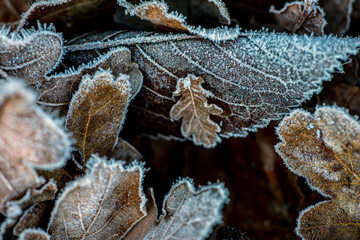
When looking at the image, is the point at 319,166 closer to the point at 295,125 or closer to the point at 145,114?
the point at 295,125

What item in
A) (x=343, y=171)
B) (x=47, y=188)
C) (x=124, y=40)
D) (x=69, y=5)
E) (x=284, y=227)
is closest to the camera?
(x=47, y=188)

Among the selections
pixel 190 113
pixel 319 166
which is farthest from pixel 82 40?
pixel 319 166

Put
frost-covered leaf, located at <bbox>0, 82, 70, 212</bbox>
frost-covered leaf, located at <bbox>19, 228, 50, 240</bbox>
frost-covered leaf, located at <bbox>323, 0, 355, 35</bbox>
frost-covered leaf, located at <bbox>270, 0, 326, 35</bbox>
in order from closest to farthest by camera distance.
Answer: frost-covered leaf, located at <bbox>0, 82, 70, 212</bbox> < frost-covered leaf, located at <bbox>19, 228, 50, 240</bbox> < frost-covered leaf, located at <bbox>270, 0, 326, 35</bbox> < frost-covered leaf, located at <bbox>323, 0, 355, 35</bbox>

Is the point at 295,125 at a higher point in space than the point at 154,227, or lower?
higher

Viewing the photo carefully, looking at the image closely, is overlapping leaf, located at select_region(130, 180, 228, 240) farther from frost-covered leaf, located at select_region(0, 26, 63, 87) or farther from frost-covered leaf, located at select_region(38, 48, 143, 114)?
frost-covered leaf, located at select_region(0, 26, 63, 87)

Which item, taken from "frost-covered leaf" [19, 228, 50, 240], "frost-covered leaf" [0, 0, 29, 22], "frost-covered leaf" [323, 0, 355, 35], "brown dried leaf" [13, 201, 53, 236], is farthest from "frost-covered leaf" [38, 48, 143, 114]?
"frost-covered leaf" [323, 0, 355, 35]

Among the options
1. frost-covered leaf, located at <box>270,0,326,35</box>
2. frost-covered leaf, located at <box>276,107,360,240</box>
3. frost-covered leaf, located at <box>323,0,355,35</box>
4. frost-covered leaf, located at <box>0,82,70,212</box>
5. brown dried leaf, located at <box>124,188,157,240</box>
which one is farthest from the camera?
frost-covered leaf, located at <box>323,0,355,35</box>

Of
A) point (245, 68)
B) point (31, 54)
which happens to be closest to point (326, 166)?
point (245, 68)

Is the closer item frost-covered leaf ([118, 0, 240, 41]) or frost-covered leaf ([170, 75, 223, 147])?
frost-covered leaf ([118, 0, 240, 41])
